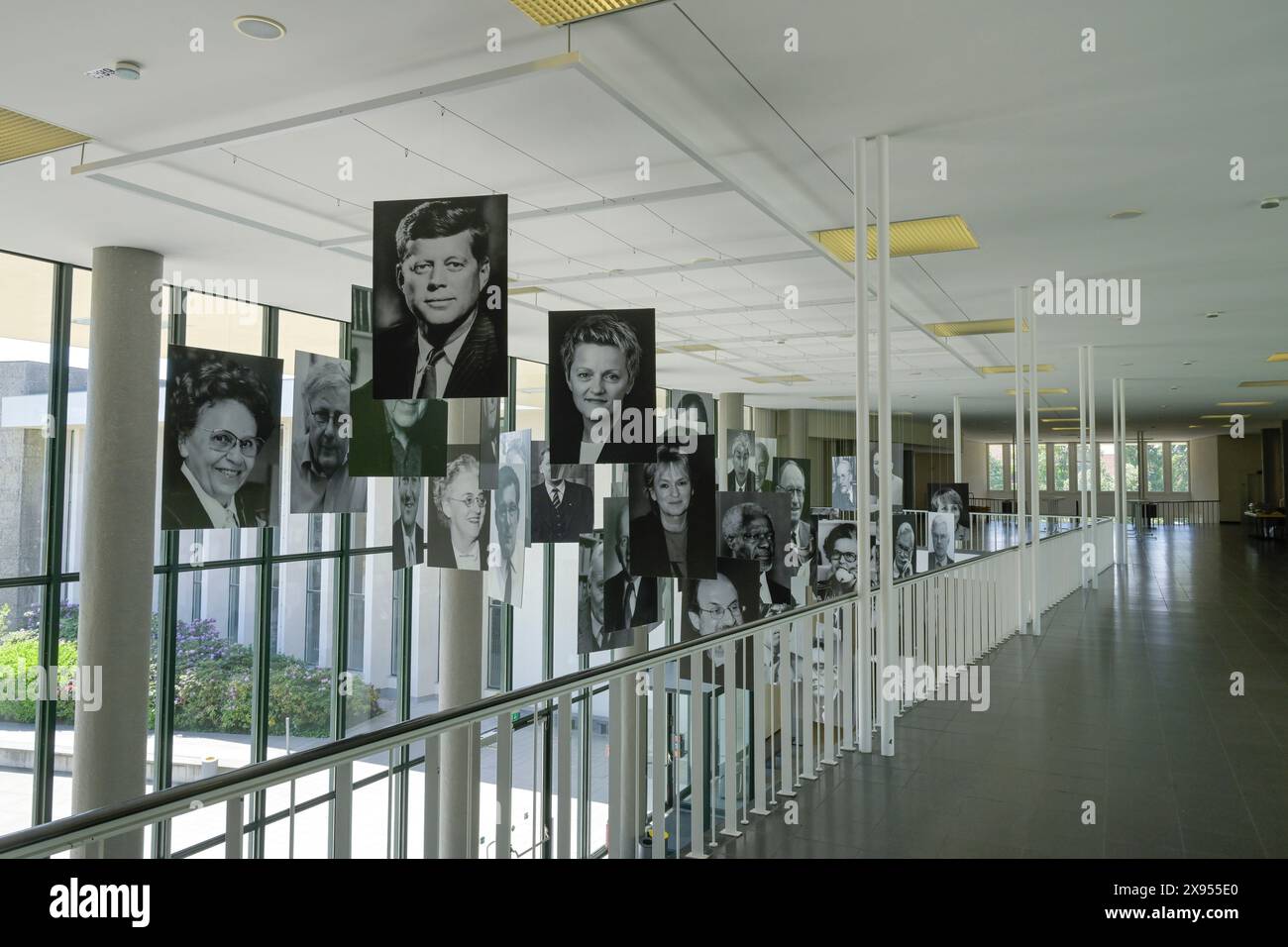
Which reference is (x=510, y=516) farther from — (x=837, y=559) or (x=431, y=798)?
(x=837, y=559)

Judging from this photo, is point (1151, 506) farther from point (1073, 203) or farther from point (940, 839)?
point (940, 839)

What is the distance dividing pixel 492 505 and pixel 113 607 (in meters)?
3.22

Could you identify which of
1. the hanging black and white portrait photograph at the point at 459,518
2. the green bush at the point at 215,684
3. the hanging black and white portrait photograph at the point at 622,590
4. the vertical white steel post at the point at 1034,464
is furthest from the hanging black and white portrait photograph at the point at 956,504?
the green bush at the point at 215,684

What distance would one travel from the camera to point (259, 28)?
397 cm

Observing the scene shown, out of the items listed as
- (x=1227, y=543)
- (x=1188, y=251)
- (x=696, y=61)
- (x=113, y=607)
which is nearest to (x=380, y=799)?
(x=113, y=607)

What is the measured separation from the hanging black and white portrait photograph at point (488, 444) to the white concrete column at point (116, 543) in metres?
2.77

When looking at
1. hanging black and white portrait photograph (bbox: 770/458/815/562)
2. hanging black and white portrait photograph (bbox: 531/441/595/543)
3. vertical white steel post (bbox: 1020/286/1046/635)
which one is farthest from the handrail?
hanging black and white portrait photograph (bbox: 770/458/815/562)

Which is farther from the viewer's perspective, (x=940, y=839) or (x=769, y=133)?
(x=769, y=133)

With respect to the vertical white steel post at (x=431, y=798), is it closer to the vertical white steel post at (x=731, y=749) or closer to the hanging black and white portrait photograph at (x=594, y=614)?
the vertical white steel post at (x=731, y=749)

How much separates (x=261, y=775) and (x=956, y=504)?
14.3 metres

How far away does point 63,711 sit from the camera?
25.1 ft

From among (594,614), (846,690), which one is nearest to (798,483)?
(594,614)

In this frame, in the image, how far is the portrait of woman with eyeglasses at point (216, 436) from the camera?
6.65m

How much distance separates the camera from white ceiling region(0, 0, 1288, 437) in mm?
4039
